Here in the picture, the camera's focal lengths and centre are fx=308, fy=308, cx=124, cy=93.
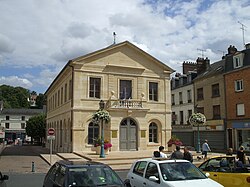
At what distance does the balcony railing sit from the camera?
27.1m

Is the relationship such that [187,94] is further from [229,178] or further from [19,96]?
[19,96]

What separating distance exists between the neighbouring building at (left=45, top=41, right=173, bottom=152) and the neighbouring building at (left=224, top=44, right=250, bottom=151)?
7015mm

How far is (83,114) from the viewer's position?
26594mm

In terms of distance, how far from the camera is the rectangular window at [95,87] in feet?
90.1

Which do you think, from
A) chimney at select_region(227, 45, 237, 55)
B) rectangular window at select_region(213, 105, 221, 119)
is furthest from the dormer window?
rectangular window at select_region(213, 105, 221, 119)

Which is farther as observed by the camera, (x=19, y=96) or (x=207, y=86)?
(x=19, y=96)

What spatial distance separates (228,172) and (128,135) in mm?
19089

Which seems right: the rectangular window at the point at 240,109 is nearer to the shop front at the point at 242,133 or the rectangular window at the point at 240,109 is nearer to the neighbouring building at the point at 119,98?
the shop front at the point at 242,133

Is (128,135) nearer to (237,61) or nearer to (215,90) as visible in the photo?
(215,90)

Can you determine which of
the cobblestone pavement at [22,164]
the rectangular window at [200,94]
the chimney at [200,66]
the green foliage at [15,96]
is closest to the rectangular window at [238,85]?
the rectangular window at [200,94]

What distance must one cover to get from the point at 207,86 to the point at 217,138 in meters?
6.25

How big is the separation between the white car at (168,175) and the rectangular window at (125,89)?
64.6 feet

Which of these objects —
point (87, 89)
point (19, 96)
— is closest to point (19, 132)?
point (19, 96)

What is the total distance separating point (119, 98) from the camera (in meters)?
28.3
